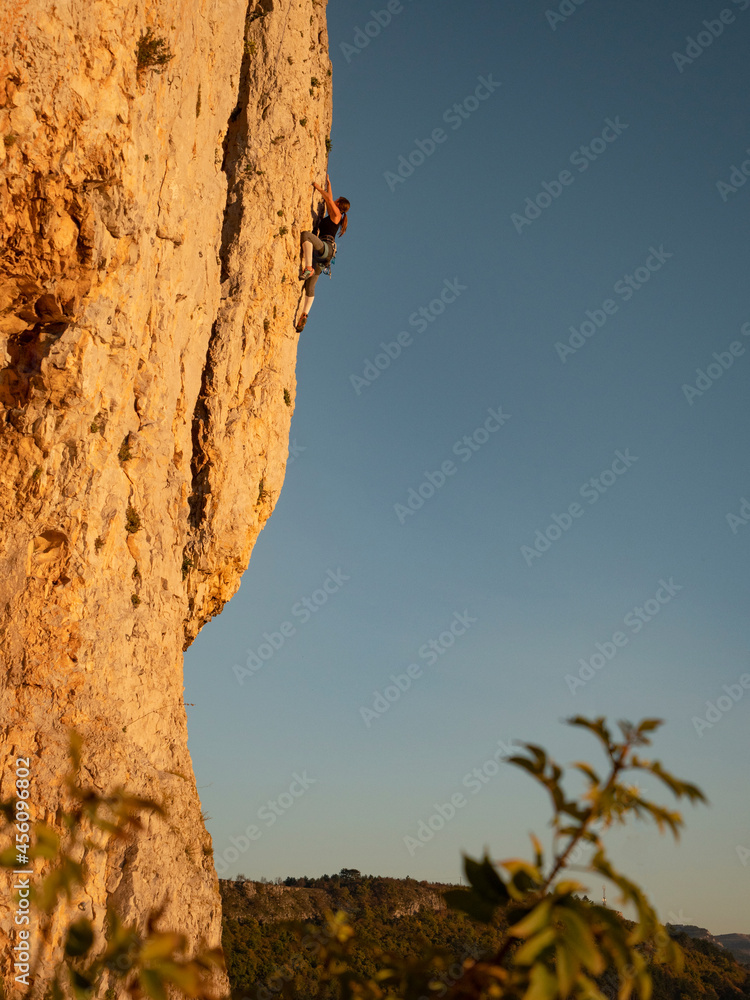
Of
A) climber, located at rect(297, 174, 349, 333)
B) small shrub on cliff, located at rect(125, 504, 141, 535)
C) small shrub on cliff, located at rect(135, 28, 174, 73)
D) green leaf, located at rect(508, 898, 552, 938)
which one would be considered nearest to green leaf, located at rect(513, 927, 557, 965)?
green leaf, located at rect(508, 898, 552, 938)

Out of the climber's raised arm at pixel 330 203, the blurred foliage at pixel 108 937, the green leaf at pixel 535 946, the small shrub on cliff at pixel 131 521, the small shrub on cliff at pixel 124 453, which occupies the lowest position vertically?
the green leaf at pixel 535 946

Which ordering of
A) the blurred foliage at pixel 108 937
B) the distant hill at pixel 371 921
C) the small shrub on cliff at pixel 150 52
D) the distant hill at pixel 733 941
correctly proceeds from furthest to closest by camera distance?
the distant hill at pixel 733 941 → the distant hill at pixel 371 921 → the small shrub on cliff at pixel 150 52 → the blurred foliage at pixel 108 937

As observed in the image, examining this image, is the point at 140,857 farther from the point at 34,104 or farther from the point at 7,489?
the point at 34,104

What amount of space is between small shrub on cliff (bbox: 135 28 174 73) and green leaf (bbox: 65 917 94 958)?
10.7 metres

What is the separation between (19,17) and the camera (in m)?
7.68

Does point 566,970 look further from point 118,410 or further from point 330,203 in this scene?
point 330,203

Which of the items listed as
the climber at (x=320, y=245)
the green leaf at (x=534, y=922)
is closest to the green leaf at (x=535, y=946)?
the green leaf at (x=534, y=922)

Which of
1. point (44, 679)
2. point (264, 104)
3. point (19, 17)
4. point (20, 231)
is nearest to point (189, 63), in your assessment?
point (264, 104)

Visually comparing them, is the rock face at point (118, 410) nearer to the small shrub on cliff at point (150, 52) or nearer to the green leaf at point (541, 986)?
the small shrub on cliff at point (150, 52)

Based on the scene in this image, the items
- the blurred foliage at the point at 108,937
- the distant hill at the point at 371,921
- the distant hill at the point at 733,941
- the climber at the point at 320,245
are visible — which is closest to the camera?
the blurred foliage at the point at 108,937

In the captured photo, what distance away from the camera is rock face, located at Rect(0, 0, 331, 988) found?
8.29 m

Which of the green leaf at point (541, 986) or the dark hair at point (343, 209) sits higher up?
the dark hair at point (343, 209)

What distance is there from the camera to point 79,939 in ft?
4.87

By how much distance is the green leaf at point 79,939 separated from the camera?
146cm
